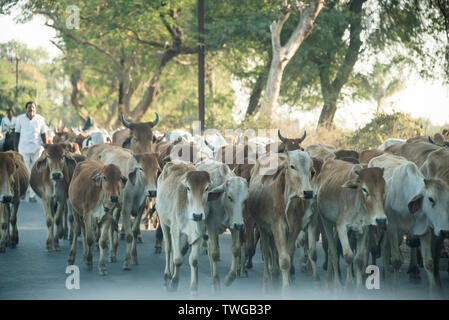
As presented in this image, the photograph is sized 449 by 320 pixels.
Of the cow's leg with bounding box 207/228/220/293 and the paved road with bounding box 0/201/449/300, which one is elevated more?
the cow's leg with bounding box 207/228/220/293

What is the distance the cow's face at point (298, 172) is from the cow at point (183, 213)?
38.1 inches

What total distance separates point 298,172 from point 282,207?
49 centimetres

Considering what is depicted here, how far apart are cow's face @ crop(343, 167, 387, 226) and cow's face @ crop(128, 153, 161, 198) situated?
10.8 ft

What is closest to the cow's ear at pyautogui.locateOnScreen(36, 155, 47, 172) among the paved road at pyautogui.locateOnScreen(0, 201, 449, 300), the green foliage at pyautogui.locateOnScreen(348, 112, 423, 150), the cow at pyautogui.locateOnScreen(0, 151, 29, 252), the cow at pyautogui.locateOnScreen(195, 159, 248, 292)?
the cow at pyautogui.locateOnScreen(0, 151, 29, 252)

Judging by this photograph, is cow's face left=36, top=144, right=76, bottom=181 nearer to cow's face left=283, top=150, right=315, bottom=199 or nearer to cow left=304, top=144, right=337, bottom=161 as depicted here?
cow left=304, top=144, right=337, bottom=161

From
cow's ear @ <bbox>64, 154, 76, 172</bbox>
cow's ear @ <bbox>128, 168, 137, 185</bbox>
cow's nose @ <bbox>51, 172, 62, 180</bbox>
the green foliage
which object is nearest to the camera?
cow's ear @ <bbox>128, 168, 137, 185</bbox>

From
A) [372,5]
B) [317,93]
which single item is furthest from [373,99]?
[372,5]

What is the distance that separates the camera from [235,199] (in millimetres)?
9797

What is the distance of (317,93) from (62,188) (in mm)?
24807

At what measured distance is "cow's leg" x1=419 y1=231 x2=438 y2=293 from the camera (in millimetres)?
9516

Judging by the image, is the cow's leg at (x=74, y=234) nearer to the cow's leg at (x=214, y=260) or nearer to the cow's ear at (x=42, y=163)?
the cow's ear at (x=42, y=163)

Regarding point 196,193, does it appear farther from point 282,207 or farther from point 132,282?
point 132,282

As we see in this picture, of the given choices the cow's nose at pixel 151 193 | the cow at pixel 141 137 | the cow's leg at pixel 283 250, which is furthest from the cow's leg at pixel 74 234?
the cow's leg at pixel 283 250
